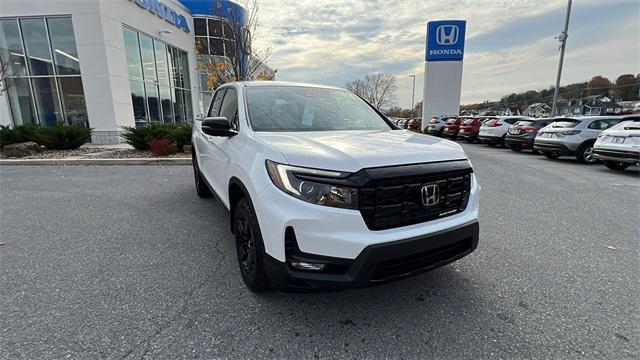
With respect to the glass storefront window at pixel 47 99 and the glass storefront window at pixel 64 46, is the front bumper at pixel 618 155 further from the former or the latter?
the glass storefront window at pixel 47 99

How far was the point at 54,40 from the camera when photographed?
1251 centimetres

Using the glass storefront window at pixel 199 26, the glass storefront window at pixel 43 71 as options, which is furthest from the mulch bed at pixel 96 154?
the glass storefront window at pixel 199 26

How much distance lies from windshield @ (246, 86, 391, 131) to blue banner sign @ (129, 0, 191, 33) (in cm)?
1450

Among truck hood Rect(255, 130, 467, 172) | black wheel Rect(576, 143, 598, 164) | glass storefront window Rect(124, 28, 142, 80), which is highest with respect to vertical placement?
glass storefront window Rect(124, 28, 142, 80)

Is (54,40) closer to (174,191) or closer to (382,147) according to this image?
(174,191)

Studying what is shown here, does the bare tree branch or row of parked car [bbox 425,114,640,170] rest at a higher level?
the bare tree branch

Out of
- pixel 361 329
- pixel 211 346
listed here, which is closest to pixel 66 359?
pixel 211 346

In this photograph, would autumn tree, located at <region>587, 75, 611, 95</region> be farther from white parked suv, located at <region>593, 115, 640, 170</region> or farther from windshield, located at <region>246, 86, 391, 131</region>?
windshield, located at <region>246, 86, 391, 131</region>

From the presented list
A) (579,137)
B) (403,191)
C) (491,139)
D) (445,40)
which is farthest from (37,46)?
(445,40)

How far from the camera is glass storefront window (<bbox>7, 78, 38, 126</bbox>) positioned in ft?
43.6

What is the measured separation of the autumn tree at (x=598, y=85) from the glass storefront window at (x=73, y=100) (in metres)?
57.9

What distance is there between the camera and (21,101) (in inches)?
533

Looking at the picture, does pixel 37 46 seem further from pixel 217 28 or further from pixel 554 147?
pixel 554 147

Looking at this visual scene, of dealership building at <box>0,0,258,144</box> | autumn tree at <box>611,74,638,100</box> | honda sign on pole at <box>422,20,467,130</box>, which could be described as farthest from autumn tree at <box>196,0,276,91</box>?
autumn tree at <box>611,74,638,100</box>
